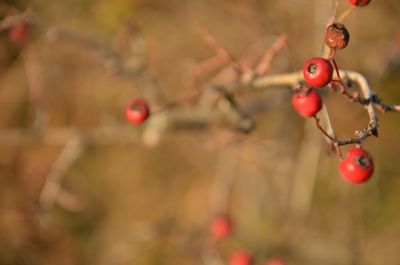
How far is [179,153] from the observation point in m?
5.62

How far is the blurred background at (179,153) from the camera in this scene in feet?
11.5

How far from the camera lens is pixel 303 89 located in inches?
61.9

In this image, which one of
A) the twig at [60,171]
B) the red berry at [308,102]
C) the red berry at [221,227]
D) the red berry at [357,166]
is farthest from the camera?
the red berry at [221,227]

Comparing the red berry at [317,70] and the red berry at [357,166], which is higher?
the red berry at [317,70]

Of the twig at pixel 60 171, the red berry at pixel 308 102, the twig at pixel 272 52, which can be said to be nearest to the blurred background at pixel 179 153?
the twig at pixel 60 171

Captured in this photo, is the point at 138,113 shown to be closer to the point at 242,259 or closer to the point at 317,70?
the point at 317,70

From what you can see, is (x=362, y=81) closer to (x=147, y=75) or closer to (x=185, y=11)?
(x=147, y=75)

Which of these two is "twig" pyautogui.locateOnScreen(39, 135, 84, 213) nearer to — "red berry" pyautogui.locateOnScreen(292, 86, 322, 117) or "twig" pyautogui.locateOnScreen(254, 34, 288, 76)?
"twig" pyautogui.locateOnScreen(254, 34, 288, 76)

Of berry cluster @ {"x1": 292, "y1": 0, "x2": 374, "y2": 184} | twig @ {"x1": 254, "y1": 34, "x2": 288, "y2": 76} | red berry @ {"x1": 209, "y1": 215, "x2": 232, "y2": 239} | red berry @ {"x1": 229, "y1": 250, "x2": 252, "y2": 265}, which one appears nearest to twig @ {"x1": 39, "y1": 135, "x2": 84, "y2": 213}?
red berry @ {"x1": 209, "y1": 215, "x2": 232, "y2": 239}

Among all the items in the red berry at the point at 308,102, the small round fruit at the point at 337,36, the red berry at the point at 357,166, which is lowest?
the red berry at the point at 357,166

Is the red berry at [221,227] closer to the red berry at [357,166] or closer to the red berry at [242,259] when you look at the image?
the red berry at [242,259]

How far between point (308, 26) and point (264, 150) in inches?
74.6

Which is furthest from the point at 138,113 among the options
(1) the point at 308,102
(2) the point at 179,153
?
(2) the point at 179,153

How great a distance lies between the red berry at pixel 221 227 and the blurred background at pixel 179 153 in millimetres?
167
